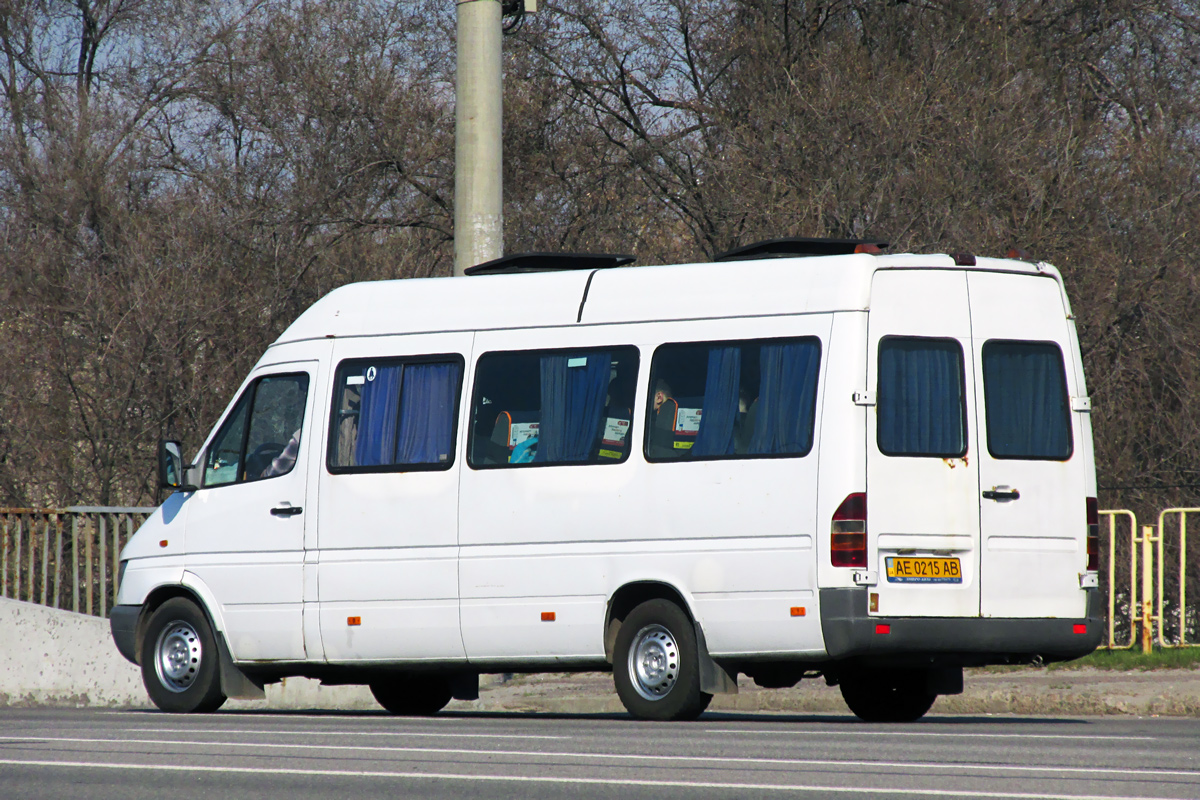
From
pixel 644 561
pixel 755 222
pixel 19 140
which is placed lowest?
pixel 644 561

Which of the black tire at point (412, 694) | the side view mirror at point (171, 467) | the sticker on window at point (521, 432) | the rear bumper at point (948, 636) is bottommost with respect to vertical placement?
the black tire at point (412, 694)

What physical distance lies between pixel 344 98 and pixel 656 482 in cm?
1345

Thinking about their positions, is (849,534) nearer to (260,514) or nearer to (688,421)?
(688,421)

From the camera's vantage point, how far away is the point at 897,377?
Answer: 421 inches

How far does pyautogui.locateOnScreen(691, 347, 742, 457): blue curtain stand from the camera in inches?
428

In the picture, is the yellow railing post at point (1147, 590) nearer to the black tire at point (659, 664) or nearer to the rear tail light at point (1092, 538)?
the rear tail light at point (1092, 538)

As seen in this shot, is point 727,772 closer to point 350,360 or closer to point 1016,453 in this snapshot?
point 1016,453

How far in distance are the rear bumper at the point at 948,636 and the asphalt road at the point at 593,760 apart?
41cm

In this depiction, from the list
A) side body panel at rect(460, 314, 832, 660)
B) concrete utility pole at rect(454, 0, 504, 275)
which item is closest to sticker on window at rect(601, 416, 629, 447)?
side body panel at rect(460, 314, 832, 660)

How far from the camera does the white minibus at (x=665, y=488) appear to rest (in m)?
10.6

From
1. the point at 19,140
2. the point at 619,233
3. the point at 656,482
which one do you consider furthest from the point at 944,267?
the point at 19,140

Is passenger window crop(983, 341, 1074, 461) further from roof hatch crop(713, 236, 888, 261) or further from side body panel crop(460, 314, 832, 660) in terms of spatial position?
side body panel crop(460, 314, 832, 660)

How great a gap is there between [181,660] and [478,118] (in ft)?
18.6

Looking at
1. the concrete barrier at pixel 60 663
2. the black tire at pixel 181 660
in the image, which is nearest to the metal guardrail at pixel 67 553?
the concrete barrier at pixel 60 663
